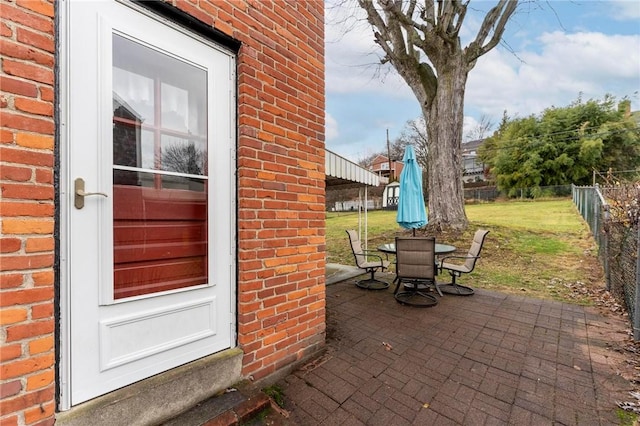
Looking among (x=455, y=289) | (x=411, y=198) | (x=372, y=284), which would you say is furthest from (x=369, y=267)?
(x=411, y=198)

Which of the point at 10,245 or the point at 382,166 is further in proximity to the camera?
the point at 382,166

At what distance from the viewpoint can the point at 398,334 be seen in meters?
3.34

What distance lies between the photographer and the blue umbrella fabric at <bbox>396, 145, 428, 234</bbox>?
595 cm

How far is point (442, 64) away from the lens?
9195mm

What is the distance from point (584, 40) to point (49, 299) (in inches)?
527

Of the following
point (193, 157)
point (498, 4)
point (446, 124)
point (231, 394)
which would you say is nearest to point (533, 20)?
point (498, 4)

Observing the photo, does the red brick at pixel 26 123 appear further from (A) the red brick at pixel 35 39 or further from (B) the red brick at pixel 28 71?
(A) the red brick at pixel 35 39

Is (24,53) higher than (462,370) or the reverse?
higher

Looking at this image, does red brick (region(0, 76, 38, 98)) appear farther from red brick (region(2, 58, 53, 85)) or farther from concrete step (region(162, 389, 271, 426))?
concrete step (region(162, 389, 271, 426))

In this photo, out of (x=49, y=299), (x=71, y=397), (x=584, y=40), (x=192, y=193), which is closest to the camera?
(x=49, y=299)

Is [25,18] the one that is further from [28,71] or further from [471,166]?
[471,166]

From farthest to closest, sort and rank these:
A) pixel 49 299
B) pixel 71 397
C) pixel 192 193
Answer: pixel 192 193 < pixel 71 397 < pixel 49 299

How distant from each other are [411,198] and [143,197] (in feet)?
16.8

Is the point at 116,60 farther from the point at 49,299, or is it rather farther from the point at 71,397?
the point at 71,397
